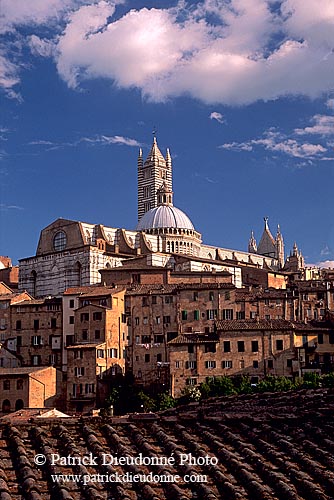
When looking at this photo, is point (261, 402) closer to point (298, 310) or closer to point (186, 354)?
point (186, 354)

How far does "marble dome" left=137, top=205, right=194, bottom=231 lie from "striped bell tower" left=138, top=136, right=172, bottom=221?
21979 millimetres

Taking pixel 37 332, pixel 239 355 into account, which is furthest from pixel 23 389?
pixel 239 355

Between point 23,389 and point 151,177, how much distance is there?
233 feet

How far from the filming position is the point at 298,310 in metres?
54.5

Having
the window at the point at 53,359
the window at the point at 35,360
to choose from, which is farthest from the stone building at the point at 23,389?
the window at the point at 35,360

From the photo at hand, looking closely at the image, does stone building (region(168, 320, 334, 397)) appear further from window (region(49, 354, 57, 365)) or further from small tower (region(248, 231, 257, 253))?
small tower (region(248, 231, 257, 253))

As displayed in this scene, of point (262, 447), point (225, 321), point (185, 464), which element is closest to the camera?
point (185, 464)

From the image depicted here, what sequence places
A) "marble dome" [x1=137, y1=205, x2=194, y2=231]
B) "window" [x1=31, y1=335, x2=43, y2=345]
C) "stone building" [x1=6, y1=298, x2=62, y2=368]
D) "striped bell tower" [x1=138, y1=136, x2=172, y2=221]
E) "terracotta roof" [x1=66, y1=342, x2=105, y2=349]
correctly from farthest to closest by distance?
"striped bell tower" [x1=138, y1=136, x2=172, y2=221], "marble dome" [x1=137, y1=205, x2=194, y2=231], "window" [x1=31, y1=335, x2=43, y2=345], "stone building" [x1=6, y1=298, x2=62, y2=368], "terracotta roof" [x1=66, y1=342, x2=105, y2=349]

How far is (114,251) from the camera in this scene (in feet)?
236

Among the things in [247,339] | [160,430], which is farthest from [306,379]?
[160,430]

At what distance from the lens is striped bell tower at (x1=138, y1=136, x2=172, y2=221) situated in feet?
363

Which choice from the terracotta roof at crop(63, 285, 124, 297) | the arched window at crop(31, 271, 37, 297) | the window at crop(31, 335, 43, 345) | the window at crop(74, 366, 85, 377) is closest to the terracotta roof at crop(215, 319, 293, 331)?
the terracotta roof at crop(63, 285, 124, 297)

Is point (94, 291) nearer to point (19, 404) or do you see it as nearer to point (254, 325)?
point (19, 404)

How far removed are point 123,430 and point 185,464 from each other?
3.49ft
